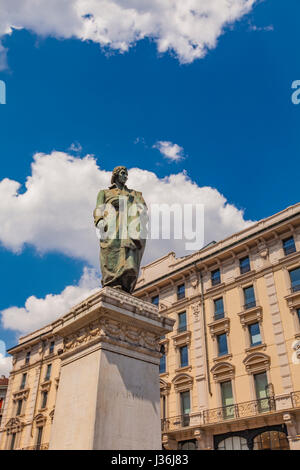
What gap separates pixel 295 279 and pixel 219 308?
610 cm

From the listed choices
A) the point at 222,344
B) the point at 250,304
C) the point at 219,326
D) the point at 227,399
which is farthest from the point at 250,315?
the point at 227,399

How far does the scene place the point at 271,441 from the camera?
77.9 feet

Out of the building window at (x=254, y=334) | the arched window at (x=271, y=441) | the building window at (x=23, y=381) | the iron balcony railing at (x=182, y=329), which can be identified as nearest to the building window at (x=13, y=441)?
the building window at (x=23, y=381)

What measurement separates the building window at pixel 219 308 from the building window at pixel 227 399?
4.57 m

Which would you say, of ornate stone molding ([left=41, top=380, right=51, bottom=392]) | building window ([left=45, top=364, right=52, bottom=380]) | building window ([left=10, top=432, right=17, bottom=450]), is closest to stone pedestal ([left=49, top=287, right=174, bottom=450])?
ornate stone molding ([left=41, top=380, right=51, bottom=392])

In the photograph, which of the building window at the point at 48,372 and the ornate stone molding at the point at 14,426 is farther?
the building window at the point at 48,372

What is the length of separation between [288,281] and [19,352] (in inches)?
1273

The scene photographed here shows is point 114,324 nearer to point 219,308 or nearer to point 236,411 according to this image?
point 236,411

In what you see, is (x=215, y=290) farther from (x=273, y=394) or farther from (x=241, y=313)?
(x=273, y=394)

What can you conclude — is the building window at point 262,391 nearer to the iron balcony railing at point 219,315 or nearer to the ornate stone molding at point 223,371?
the ornate stone molding at point 223,371

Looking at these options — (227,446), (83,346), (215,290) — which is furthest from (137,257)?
(215,290)

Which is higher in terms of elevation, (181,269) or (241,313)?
(181,269)

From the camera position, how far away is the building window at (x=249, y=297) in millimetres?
28625
